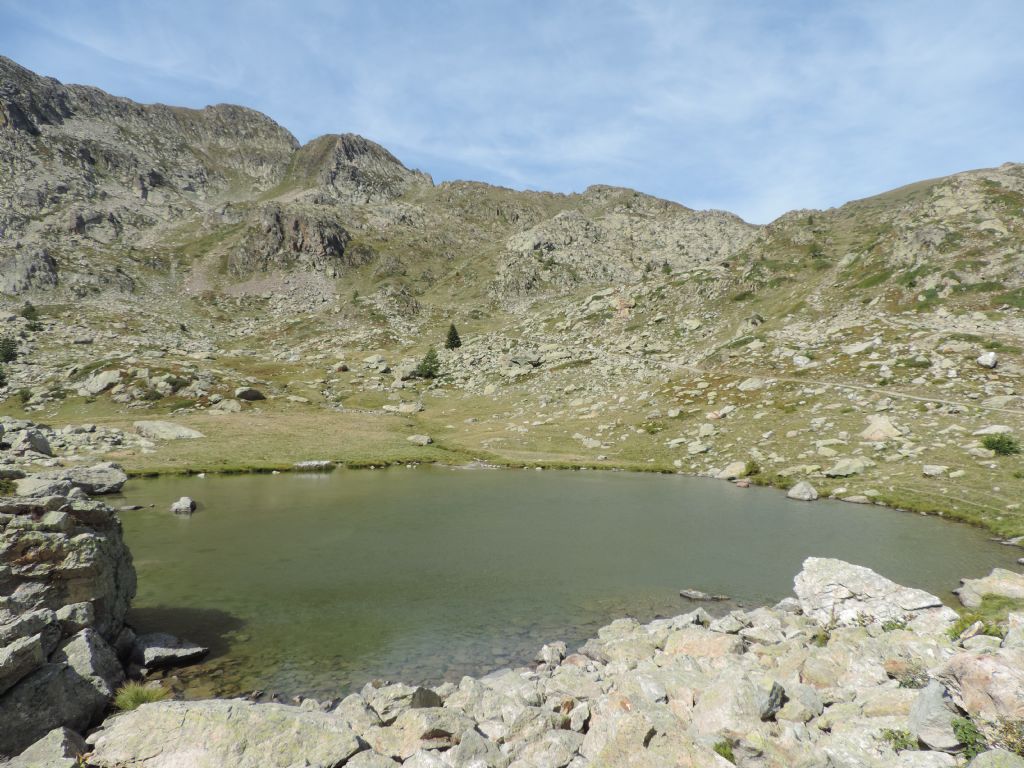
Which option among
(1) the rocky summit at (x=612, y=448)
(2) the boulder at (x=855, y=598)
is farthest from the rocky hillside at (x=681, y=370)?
(2) the boulder at (x=855, y=598)

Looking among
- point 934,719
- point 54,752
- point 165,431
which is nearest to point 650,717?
point 934,719

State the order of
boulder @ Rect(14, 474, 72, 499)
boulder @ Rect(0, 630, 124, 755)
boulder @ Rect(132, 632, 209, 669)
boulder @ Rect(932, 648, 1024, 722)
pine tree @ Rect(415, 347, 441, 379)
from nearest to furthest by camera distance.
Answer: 1. boulder @ Rect(932, 648, 1024, 722)
2. boulder @ Rect(0, 630, 124, 755)
3. boulder @ Rect(132, 632, 209, 669)
4. boulder @ Rect(14, 474, 72, 499)
5. pine tree @ Rect(415, 347, 441, 379)

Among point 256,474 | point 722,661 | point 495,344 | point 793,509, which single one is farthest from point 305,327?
point 722,661

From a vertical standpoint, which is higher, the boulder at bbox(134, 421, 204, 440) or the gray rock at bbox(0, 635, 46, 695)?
the gray rock at bbox(0, 635, 46, 695)

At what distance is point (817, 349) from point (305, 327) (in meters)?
151

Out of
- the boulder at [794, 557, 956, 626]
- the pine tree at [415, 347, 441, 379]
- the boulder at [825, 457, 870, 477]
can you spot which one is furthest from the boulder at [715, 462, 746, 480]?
the pine tree at [415, 347, 441, 379]

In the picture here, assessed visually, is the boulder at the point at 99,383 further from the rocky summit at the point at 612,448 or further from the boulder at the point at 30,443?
the boulder at the point at 30,443

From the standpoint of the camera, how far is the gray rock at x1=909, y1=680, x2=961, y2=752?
31.6 ft

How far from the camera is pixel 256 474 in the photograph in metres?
54.7

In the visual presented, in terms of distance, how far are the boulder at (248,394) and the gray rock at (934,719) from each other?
9838 centimetres

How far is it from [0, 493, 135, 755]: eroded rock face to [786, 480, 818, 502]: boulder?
147 feet

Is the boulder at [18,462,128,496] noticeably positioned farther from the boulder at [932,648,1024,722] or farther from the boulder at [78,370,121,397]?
the boulder at [78,370,121,397]

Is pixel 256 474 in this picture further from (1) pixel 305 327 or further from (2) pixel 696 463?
(1) pixel 305 327

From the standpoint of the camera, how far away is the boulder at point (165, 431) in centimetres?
6606
